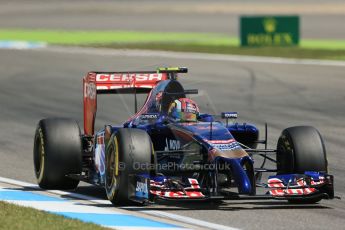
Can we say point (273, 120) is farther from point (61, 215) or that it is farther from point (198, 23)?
point (198, 23)

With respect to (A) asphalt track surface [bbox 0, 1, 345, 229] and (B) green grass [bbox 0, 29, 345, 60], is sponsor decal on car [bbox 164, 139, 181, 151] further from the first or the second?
(B) green grass [bbox 0, 29, 345, 60]

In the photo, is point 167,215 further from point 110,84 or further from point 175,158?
point 110,84

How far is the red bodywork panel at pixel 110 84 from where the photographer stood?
45.8ft

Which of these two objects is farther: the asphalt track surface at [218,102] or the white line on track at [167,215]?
the asphalt track surface at [218,102]

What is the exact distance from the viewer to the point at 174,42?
37.7m

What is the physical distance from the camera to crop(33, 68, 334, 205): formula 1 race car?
11.2 metres

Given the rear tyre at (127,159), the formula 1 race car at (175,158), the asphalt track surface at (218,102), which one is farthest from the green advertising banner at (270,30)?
the rear tyre at (127,159)

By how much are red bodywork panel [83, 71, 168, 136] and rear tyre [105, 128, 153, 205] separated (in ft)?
8.05

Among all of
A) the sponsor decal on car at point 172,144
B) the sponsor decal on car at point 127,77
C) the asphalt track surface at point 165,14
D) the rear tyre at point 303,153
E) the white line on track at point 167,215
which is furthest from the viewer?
the asphalt track surface at point 165,14

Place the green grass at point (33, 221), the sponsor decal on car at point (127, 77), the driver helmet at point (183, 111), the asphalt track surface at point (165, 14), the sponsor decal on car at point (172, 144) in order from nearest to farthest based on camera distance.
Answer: the green grass at point (33, 221)
the sponsor decal on car at point (172, 144)
the driver helmet at point (183, 111)
the sponsor decal on car at point (127, 77)
the asphalt track surface at point (165, 14)

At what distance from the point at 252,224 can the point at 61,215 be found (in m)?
1.75

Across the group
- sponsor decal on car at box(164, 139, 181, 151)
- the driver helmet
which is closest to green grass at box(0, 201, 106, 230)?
sponsor decal on car at box(164, 139, 181, 151)

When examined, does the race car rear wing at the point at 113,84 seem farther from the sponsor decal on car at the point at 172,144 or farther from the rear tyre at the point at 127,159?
the rear tyre at the point at 127,159

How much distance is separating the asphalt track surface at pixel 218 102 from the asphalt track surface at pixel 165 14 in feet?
48.0
